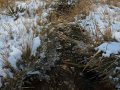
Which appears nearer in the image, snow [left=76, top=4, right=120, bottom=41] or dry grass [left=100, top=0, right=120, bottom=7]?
snow [left=76, top=4, right=120, bottom=41]

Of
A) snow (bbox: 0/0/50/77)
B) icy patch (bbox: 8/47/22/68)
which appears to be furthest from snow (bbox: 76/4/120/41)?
icy patch (bbox: 8/47/22/68)

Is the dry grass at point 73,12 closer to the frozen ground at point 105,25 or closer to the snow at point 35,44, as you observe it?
the frozen ground at point 105,25

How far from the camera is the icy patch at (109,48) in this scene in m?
3.51

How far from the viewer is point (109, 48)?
3.55m

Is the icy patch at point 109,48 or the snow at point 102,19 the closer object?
the icy patch at point 109,48

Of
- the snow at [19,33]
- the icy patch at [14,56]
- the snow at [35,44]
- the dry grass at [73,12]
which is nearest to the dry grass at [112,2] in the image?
the dry grass at [73,12]

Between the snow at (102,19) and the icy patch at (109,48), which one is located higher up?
the snow at (102,19)

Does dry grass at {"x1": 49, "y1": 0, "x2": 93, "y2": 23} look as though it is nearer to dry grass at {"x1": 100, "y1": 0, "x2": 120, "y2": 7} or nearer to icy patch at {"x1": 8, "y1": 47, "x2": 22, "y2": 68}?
dry grass at {"x1": 100, "y1": 0, "x2": 120, "y2": 7}

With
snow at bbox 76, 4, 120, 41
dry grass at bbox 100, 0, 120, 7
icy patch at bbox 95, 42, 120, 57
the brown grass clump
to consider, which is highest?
the brown grass clump

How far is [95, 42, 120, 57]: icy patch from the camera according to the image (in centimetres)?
351

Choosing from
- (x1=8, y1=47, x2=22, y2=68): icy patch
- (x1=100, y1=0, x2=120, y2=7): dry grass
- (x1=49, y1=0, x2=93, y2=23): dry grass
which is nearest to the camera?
(x1=8, y1=47, x2=22, y2=68): icy patch

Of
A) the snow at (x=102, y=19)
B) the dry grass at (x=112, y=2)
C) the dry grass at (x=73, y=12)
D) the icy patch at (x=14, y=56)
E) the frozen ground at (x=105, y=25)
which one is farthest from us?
the dry grass at (x=112, y=2)

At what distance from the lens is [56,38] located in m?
3.77

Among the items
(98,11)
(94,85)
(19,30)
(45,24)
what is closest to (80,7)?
(98,11)
